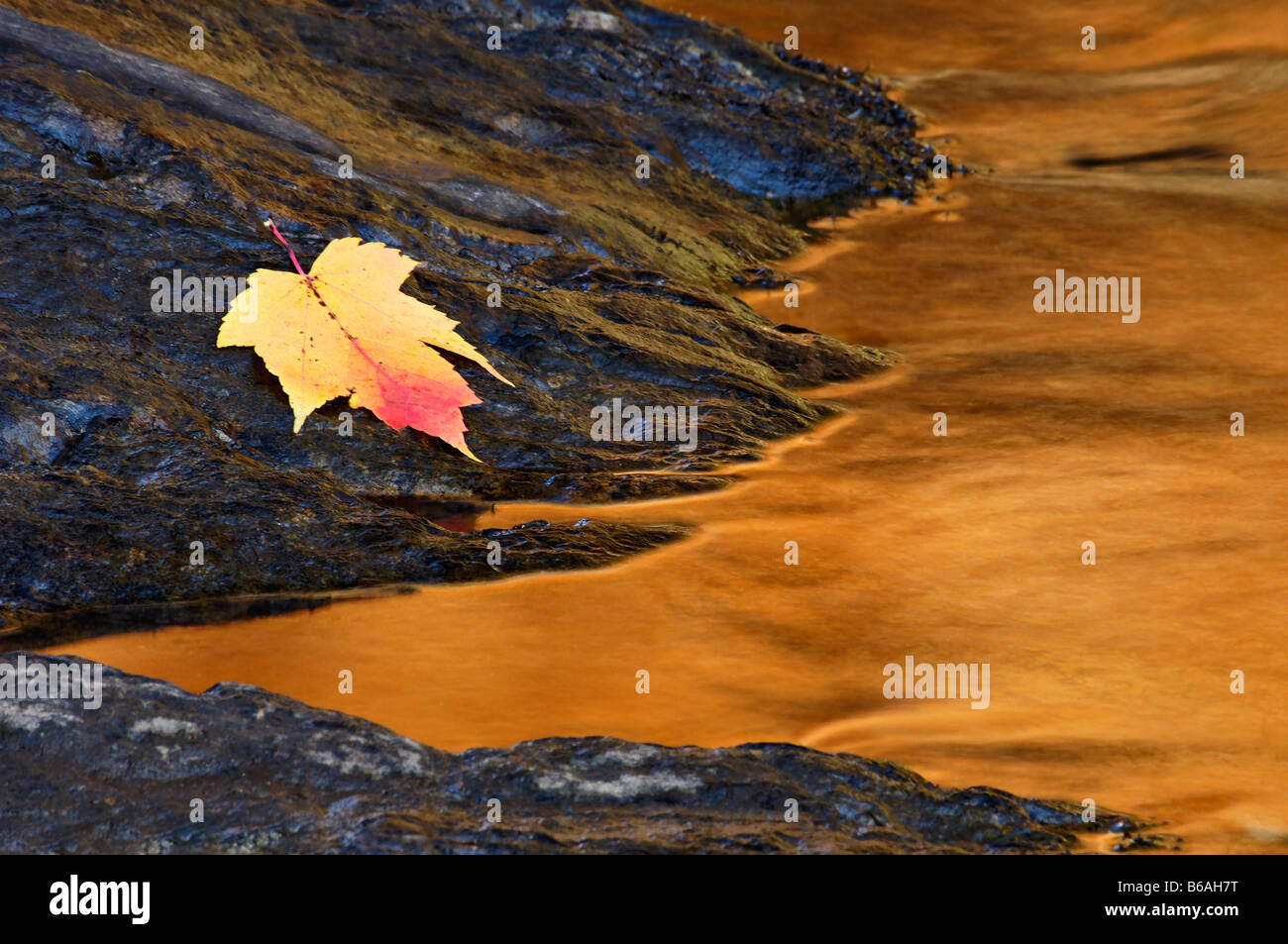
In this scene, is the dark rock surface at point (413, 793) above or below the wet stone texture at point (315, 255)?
below

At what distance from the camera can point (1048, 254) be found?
545 cm

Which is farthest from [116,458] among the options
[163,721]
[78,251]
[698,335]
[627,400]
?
[698,335]

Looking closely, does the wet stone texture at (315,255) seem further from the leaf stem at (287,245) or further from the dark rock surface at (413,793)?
the dark rock surface at (413,793)

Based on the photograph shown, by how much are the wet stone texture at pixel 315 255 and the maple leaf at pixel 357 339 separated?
7cm

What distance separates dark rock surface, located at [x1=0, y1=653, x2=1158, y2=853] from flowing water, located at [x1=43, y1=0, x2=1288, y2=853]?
158mm

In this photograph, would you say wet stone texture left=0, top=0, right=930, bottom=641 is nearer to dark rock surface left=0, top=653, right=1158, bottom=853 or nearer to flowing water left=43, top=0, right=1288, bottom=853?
flowing water left=43, top=0, right=1288, bottom=853

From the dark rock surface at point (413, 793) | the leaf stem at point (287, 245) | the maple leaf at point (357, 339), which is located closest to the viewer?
the dark rock surface at point (413, 793)

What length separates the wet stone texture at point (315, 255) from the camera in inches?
111

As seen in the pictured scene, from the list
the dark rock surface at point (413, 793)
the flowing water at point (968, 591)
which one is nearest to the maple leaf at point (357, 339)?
the flowing water at point (968, 591)

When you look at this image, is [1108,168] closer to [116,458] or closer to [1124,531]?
[1124,531]

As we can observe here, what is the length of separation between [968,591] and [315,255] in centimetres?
202

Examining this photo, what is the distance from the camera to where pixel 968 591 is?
2.78 meters

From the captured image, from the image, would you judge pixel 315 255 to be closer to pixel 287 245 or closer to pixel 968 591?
pixel 287 245

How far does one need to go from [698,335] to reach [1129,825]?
256 cm
